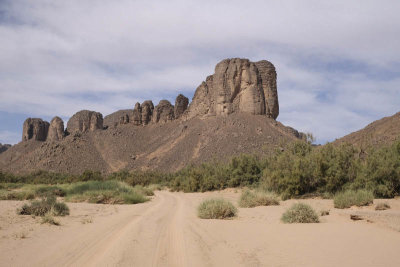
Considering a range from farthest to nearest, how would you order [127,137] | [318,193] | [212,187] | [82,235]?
[127,137] → [212,187] → [318,193] → [82,235]

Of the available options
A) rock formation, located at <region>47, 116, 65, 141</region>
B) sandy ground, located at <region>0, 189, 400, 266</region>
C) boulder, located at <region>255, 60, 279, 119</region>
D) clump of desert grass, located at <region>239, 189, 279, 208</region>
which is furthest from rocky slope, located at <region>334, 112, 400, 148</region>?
rock formation, located at <region>47, 116, 65, 141</region>

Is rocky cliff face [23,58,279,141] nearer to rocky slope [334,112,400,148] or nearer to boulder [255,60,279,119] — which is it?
boulder [255,60,279,119]

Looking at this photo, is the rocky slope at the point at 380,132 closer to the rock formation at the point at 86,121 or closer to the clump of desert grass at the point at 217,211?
the clump of desert grass at the point at 217,211

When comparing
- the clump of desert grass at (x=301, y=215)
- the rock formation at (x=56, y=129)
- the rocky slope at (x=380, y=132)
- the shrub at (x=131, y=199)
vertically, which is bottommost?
the shrub at (x=131, y=199)

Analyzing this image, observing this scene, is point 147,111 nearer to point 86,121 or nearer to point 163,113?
A: point 163,113

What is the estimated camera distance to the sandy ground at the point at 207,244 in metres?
5.57

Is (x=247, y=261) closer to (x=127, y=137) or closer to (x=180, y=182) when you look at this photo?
(x=180, y=182)

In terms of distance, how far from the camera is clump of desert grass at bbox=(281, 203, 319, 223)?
9242mm

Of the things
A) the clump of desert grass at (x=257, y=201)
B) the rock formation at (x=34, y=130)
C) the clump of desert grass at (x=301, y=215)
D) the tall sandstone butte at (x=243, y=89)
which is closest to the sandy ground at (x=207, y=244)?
Answer: the clump of desert grass at (x=301, y=215)

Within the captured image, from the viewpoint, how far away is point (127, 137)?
97.6 m

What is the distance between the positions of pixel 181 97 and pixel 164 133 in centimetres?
1830

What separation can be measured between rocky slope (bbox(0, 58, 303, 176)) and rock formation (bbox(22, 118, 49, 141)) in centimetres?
1249

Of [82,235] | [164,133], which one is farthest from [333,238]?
[164,133]

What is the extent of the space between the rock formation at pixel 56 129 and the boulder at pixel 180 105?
4334 cm
